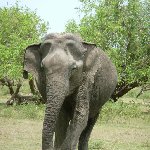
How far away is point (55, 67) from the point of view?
6402 millimetres

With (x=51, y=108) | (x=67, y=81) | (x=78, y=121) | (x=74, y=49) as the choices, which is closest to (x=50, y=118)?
(x=51, y=108)

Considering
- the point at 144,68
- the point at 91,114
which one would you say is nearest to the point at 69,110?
the point at 91,114

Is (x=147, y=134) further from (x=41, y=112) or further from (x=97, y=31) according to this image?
(x=97, y=31)

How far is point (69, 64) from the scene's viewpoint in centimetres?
654

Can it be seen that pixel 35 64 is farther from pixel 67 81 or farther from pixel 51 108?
pixel 51 108

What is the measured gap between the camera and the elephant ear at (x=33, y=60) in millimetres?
7113

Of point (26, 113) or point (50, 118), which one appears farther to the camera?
point (26, 113)

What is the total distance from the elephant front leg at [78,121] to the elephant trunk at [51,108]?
2.20 feet

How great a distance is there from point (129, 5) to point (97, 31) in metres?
2.02

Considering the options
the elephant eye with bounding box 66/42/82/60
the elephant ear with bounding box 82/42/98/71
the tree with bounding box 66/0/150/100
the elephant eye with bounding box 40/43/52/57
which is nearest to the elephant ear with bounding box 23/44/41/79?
the elephant eye with bounding box 40/43/52/57

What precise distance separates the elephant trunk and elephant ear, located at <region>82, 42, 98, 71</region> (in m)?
0.92

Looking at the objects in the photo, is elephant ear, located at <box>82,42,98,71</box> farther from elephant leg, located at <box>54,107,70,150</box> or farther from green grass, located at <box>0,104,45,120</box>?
green grass, located at <box>0,104,45,120</box>

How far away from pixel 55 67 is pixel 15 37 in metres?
18.2

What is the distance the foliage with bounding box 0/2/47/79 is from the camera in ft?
73.9
